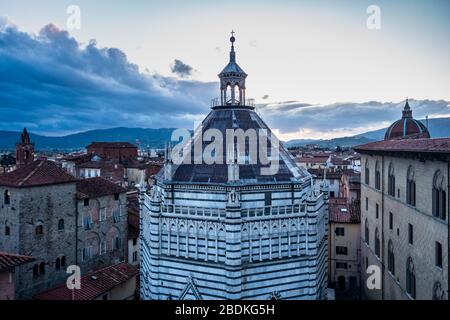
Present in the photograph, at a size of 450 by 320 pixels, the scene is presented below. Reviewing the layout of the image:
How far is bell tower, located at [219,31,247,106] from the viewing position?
79.7 ft

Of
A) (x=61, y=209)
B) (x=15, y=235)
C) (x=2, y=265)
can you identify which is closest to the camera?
(x=2, y=265)

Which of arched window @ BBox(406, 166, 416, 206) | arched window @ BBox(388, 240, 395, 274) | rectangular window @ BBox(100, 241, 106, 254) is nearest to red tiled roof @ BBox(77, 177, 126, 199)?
rectangular window @ BBox(100, 241, 106, 254)

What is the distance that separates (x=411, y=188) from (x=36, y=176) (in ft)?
84.1

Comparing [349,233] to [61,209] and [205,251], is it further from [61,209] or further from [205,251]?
[61,209]

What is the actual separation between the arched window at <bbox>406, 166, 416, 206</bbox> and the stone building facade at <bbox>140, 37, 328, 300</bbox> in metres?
5.05

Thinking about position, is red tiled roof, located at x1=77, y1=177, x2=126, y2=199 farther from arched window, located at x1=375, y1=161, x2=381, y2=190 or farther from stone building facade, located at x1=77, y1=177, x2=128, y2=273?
arched window, located at x1=375, y1=161, x2=381, y2=190

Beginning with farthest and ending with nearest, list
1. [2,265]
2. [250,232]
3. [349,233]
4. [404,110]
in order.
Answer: [404,110]
[349,233]
[250,232]
[2,265]

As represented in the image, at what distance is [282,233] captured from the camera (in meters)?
19.8

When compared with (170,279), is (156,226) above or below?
above

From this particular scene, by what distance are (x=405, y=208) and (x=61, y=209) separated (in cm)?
2470

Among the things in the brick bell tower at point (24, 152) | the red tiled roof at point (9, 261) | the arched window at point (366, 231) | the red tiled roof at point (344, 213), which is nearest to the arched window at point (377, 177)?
the arched window at point (366, 231)

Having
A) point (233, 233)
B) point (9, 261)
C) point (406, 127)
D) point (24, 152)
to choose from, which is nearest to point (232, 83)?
point (233, 233)
